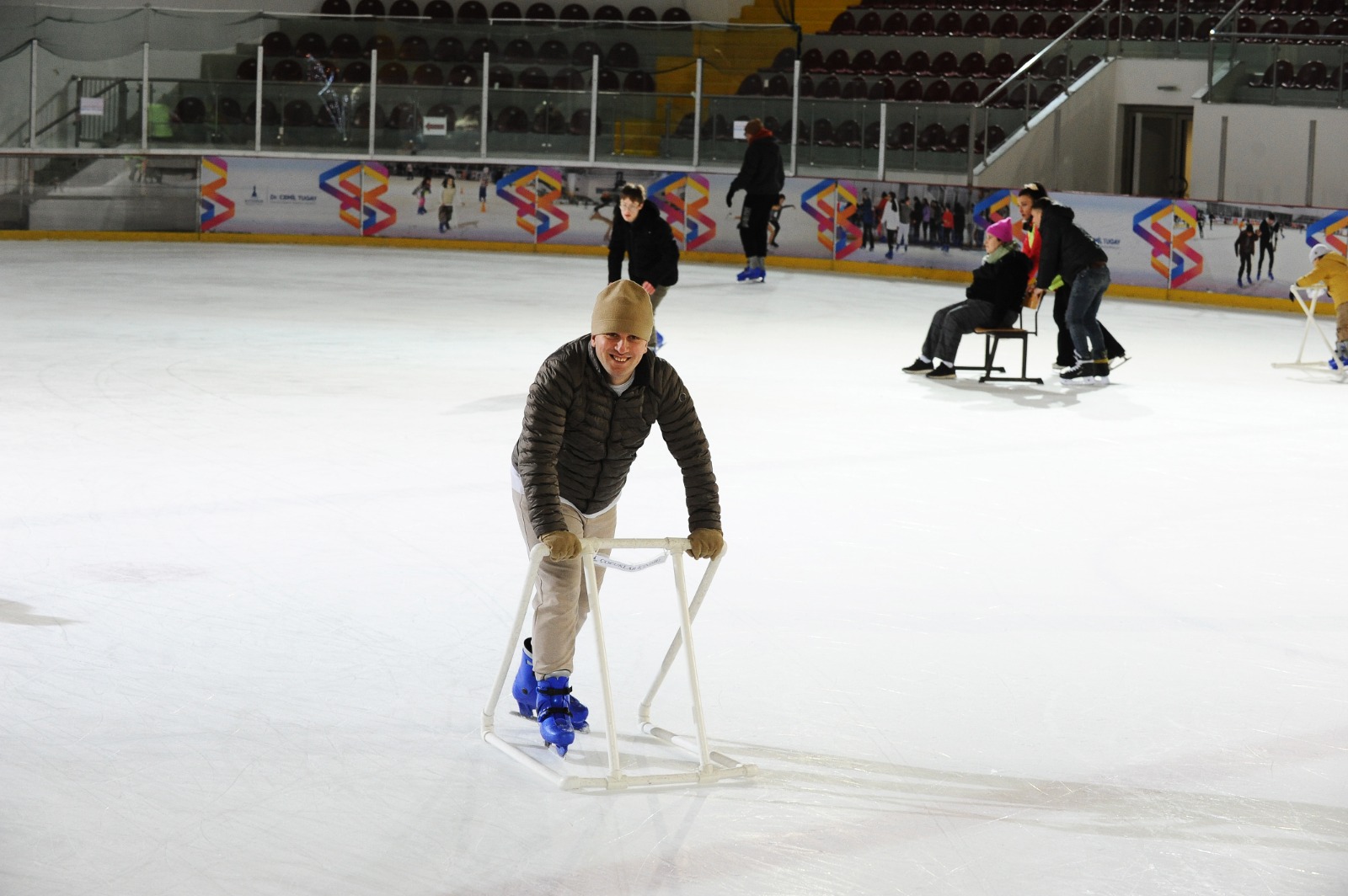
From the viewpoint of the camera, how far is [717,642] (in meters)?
4.55

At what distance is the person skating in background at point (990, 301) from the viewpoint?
9742mm

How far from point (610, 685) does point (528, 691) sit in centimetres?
39

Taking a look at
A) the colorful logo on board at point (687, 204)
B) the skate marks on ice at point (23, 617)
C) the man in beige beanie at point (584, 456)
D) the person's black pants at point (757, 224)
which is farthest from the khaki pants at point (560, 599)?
the colorful logo on board at point (687, 204)

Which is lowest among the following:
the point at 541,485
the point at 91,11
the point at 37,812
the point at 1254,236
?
the point at 37,812

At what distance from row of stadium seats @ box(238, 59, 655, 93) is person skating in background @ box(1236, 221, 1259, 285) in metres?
6.49

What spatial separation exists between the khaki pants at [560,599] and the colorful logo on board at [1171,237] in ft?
38.9

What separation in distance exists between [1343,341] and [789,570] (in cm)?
637

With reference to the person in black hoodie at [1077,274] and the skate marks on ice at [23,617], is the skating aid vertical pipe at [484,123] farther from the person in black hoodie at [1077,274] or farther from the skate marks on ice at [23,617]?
the skate marks on ice at [23,617]

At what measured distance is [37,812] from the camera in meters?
3.22

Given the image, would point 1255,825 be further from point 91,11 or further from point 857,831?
point 91,11

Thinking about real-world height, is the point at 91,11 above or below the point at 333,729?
above

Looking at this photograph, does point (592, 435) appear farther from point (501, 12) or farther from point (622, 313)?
point (501, 12)

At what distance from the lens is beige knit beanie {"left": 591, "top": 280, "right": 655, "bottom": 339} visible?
3.38 metres

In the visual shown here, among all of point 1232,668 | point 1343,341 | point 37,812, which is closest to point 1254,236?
point 1343,341
